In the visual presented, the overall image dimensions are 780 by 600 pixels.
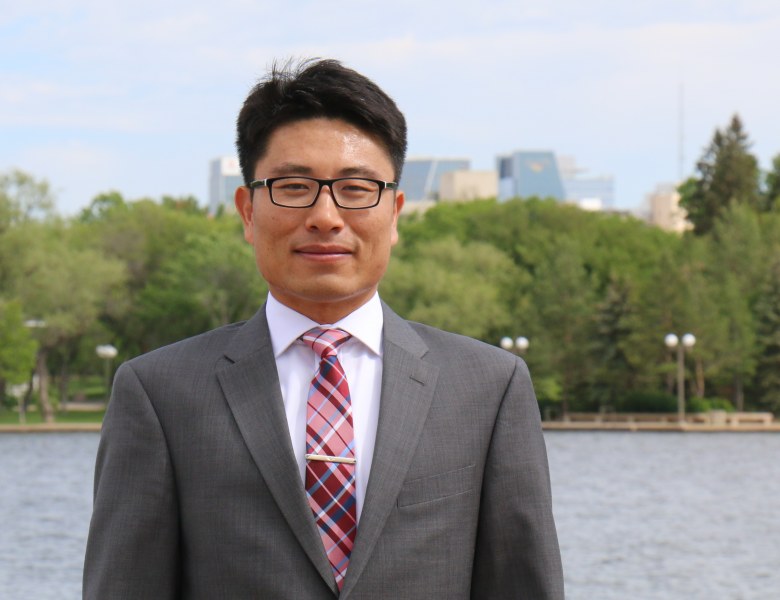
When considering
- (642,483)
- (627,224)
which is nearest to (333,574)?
(642,483)

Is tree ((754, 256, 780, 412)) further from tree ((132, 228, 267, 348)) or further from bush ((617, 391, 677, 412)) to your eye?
tree ((132, 228, 267, 348))

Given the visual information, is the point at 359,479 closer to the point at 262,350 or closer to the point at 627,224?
the point at 262,350

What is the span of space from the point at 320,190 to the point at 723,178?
8048 cm

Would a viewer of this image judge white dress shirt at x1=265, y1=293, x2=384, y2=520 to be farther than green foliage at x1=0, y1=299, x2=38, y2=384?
No

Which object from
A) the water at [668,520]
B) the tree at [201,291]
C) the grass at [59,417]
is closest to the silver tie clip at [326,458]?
the water at [668,520]

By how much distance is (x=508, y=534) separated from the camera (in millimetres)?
3385

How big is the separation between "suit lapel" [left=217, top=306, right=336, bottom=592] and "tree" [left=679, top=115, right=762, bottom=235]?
7873 centimetres

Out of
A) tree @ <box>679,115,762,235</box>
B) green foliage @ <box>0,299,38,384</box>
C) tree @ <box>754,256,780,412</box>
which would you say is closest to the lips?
green foliage @ <box>0,299,38,384</box>

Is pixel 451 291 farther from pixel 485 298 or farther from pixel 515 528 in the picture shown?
pixel 515 528

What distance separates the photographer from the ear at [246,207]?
11.8 feet

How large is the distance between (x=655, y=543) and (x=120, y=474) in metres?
22.7

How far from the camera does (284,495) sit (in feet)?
10.9

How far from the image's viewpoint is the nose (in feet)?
11.1

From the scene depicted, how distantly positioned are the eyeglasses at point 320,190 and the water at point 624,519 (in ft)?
52.6
